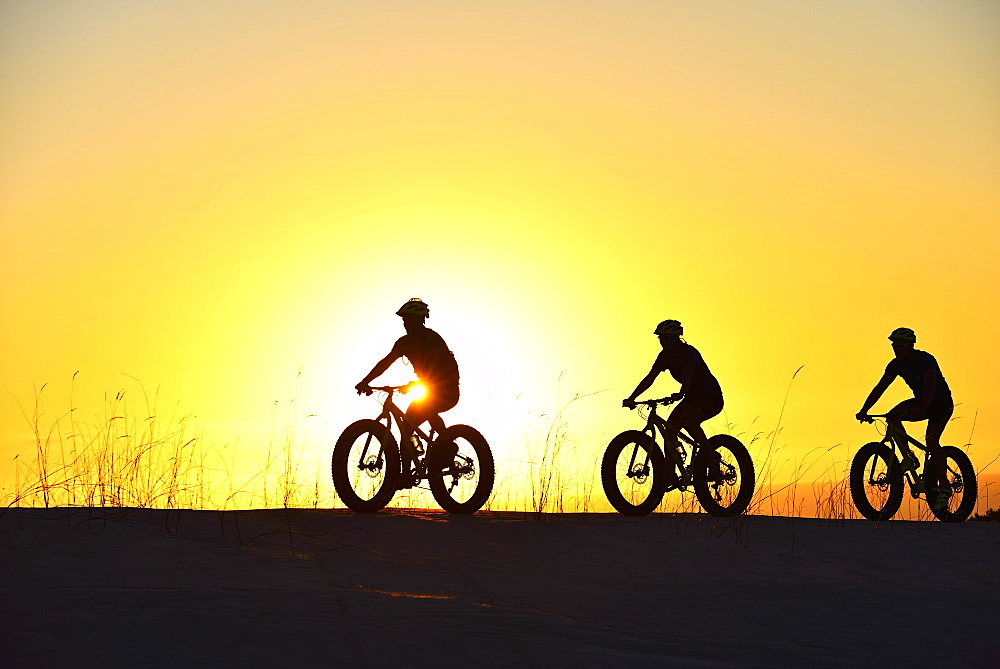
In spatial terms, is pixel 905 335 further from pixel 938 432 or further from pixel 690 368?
pixel 690 368

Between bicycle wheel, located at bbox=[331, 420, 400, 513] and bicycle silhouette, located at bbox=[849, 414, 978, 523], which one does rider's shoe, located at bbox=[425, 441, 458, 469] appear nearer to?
bicycle wheel, located at bbox=[331, 420, 400, 513]

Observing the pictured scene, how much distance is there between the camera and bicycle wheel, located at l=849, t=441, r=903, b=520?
11914mm

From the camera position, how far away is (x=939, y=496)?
12.0 metres

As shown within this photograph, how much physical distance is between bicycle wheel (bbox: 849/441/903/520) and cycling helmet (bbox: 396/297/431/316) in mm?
4944

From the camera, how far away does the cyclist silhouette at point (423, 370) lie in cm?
1035

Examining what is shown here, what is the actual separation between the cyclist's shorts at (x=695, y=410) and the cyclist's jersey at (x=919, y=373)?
219cm

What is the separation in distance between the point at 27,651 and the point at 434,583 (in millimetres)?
2599

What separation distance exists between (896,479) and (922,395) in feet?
3.12

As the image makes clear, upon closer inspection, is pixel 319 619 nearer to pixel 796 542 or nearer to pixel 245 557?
pixel 245 557

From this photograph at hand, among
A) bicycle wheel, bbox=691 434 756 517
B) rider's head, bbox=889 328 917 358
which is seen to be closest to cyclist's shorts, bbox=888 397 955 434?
rider's head, bbox=889 328 917 358

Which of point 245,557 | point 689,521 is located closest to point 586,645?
point 245,557

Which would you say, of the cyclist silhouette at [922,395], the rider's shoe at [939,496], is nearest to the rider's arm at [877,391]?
the cyclist silhouette at [922,395]

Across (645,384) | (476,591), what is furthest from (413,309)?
(476,591)

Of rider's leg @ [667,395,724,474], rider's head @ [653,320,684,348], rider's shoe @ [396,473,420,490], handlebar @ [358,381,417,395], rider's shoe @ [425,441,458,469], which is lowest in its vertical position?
rider's shoe @ [396,473,420,490]
